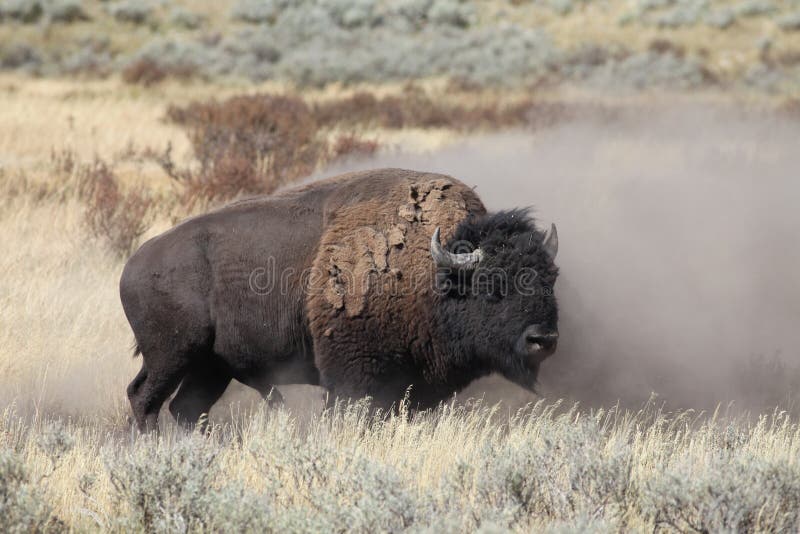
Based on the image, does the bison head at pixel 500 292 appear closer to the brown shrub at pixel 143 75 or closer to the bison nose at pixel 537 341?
the bison nose at pixel 537 341

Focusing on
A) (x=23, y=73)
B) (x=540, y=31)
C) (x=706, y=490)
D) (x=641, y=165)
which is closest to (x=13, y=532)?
(x=706, y=490)

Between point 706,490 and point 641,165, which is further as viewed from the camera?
point 641,165

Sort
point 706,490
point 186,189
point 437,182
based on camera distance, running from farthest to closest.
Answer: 1. point 186,189
2. point 437,182
3. point 706,490

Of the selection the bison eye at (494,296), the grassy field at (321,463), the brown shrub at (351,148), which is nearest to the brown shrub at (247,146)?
the brown shrub at (351,148)

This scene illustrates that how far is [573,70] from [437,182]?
1118 inches

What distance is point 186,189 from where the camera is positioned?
1419cm

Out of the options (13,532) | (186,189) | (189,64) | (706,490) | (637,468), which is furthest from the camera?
(189,64)

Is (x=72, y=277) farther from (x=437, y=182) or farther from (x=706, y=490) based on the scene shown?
(x=706, y=490)

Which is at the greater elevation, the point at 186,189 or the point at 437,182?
the point at 437,182

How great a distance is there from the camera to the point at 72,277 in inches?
406

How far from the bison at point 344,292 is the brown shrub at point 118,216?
14.6 feet

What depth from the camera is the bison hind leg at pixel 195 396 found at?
7.28 meters

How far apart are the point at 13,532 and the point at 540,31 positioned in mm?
38990

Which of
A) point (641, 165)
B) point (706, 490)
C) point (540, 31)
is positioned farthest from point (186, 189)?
point (540, 31)
